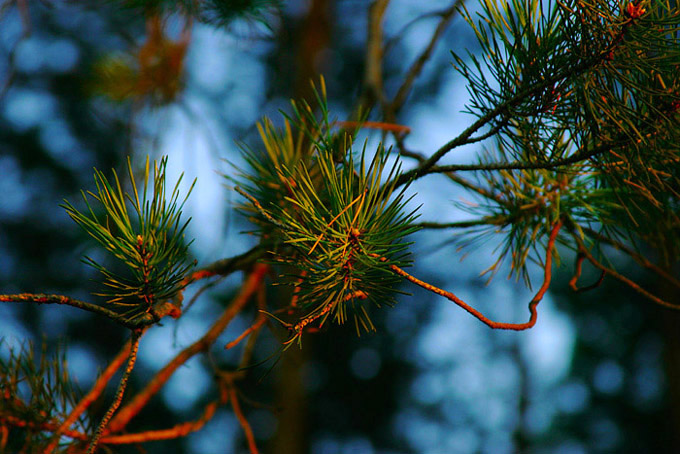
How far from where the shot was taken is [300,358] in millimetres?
2482

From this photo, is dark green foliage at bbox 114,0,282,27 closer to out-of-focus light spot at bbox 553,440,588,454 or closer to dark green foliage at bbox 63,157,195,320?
dark green foliage at bbox 63,157,195,320

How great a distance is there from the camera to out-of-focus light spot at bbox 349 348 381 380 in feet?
13.5

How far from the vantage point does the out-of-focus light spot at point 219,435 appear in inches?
165

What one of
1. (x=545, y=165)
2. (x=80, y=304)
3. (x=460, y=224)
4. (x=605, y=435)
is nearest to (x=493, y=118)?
(x=545, y=165)

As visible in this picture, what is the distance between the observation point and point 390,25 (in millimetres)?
3193

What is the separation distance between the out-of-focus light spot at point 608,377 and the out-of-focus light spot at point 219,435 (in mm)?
3227

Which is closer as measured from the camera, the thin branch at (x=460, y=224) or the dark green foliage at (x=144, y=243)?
the dark green foliage at (x=144, y=243)

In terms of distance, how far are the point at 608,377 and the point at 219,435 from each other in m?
3.46

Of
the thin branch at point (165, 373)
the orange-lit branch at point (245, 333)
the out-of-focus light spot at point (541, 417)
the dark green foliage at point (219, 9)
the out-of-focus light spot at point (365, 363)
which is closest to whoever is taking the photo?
the orange-lit branch at point (245, 333)

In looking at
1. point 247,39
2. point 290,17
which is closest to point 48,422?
point 247,39

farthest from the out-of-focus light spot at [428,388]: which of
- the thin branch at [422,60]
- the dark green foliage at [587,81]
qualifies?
the dark green foliage at [587,81]

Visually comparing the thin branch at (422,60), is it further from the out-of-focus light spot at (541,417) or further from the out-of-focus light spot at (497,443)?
the out-of-focus light spot at (541,417)

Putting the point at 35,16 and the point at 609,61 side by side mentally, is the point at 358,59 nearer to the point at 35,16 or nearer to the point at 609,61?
the point at 35,16

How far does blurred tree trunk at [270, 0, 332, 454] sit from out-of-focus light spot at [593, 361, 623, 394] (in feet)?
10.2
